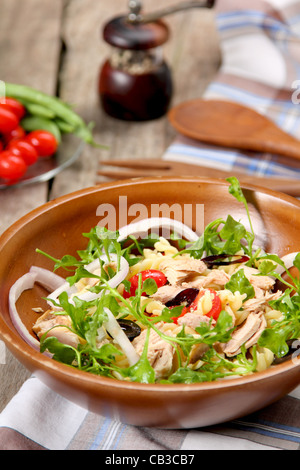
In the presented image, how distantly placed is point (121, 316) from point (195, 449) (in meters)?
0.36

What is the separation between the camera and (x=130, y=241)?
2002 millimetres

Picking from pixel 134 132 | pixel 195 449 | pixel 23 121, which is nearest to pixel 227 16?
pixel 134 132

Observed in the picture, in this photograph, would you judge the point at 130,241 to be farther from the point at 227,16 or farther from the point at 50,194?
the point at 227,16

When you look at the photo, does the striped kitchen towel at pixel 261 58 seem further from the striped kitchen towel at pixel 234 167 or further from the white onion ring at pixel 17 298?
the white onion ring at pixel 17 298

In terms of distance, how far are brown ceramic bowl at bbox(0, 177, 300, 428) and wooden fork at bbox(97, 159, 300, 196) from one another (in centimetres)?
58

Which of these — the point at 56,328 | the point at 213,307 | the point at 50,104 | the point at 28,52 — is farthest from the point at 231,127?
the point at 56,328

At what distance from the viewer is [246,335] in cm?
157

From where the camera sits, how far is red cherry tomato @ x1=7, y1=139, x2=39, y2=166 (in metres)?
2.76

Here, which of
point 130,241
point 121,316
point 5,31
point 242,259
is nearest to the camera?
point 121,316

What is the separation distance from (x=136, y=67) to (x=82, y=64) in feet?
2.37

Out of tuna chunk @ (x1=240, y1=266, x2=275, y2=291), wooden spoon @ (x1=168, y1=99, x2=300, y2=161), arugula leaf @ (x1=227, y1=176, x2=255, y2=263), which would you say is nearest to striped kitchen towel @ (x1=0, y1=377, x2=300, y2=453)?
tuna chunk @ (x1=240, y1=266, x2=275, y2=291)

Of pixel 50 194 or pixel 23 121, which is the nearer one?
pixel 50 194
